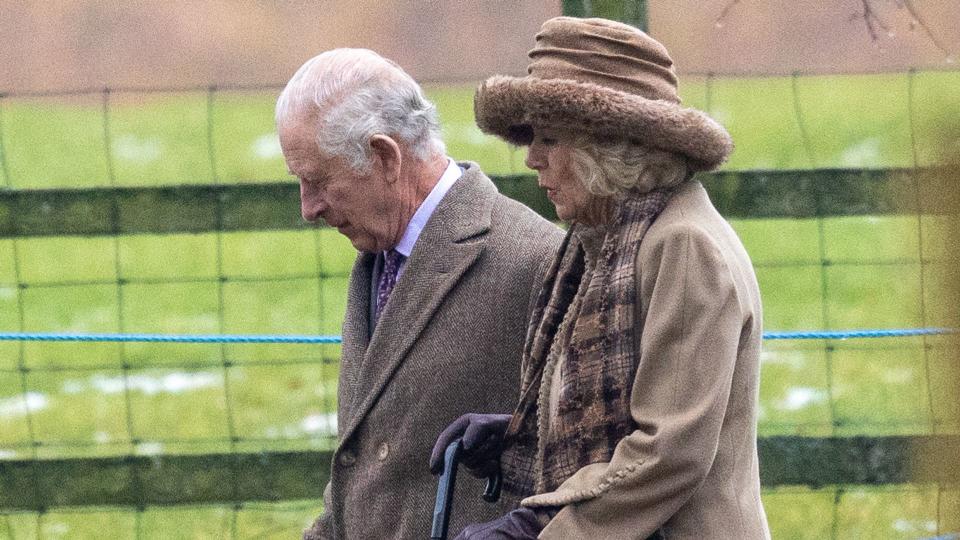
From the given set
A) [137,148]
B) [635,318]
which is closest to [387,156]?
[635,318]

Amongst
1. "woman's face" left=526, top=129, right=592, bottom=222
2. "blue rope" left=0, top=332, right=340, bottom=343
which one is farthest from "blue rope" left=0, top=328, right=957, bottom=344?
"woman's face" left=526, top=129, right=592, bottom=222

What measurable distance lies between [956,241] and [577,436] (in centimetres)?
92

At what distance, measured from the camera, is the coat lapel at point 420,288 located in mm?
2537

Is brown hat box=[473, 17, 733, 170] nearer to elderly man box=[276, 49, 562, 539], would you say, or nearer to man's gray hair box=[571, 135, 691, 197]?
man's gray hair box=[571, 135, 691, 197]

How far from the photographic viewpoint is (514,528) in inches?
84.3

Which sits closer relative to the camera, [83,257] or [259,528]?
[259,528]

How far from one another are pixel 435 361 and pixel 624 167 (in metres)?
0.56

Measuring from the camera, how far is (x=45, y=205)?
433 cm

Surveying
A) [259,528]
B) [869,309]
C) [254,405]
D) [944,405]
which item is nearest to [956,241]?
[944,405]

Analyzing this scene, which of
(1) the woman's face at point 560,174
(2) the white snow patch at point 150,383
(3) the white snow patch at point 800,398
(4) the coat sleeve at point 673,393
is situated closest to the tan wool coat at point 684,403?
(4) the coat sleeve at point 673,393

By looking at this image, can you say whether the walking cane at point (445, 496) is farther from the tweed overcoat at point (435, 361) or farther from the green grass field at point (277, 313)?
the green grass field at point (277, 313)

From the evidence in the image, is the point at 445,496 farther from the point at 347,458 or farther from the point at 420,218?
the point at 420,218

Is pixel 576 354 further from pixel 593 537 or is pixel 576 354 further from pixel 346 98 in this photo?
pixel 346 98

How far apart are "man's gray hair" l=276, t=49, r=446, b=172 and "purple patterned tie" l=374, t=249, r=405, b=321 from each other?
20cm
